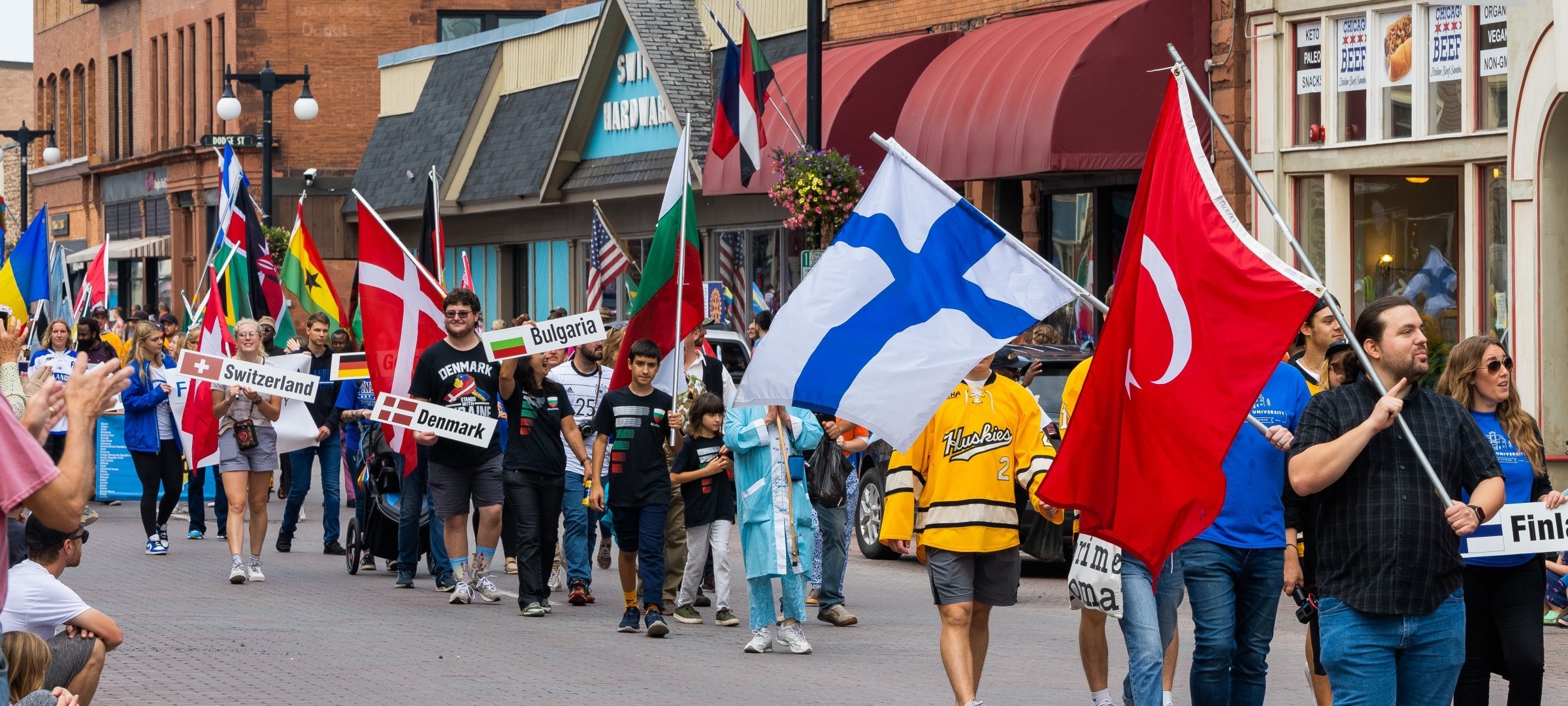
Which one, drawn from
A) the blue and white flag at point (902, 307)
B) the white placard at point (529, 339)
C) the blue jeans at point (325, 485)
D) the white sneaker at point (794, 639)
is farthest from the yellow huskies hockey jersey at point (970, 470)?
the blue jeans at point (325, 485)

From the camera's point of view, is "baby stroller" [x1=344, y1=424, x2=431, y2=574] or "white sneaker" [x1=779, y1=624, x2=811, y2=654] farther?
"baby stroller" [x1=344, y1=424, x2=431, y2=574]

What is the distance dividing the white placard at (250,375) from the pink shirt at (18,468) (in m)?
9.29

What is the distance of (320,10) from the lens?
52.8 m

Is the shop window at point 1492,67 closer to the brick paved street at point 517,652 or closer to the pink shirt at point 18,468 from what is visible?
the brick paved street at point 517,652

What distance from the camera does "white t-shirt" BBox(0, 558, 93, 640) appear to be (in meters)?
6.98

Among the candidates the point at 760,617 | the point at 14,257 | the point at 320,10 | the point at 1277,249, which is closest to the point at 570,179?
the point at 14,257

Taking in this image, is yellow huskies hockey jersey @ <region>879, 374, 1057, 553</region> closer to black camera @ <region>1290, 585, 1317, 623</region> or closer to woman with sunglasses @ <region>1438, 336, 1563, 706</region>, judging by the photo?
black camera @ <region>1290, 585, 1317, 623</region>

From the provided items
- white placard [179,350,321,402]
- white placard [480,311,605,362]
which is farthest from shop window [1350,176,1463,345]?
white placard [179,350,321,402]

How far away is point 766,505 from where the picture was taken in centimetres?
1133

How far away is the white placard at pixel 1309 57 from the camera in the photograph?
19.9 meters

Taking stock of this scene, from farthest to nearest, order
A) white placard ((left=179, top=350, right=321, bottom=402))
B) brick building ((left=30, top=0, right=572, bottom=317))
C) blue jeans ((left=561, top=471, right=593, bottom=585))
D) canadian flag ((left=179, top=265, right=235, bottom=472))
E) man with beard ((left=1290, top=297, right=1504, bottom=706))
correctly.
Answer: brick building ((left=30, top=0, right=572, bottom=317)) → canadian flag ((left=179, top=265, right=235, bottom=472)) → white placard ((left=179, top=350, right=321, bottom=402)) → blue jeans ((left=561, top=471, right=593, bottom=585)) → man with beard ((left=1290, top=297, right=1504, bottom=706))

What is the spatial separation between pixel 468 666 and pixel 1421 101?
11.5 meters

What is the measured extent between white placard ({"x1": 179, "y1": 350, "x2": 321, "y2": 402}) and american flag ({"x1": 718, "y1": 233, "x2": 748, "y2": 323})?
1641cm

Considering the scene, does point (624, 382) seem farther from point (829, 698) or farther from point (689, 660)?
point (829, 698)
